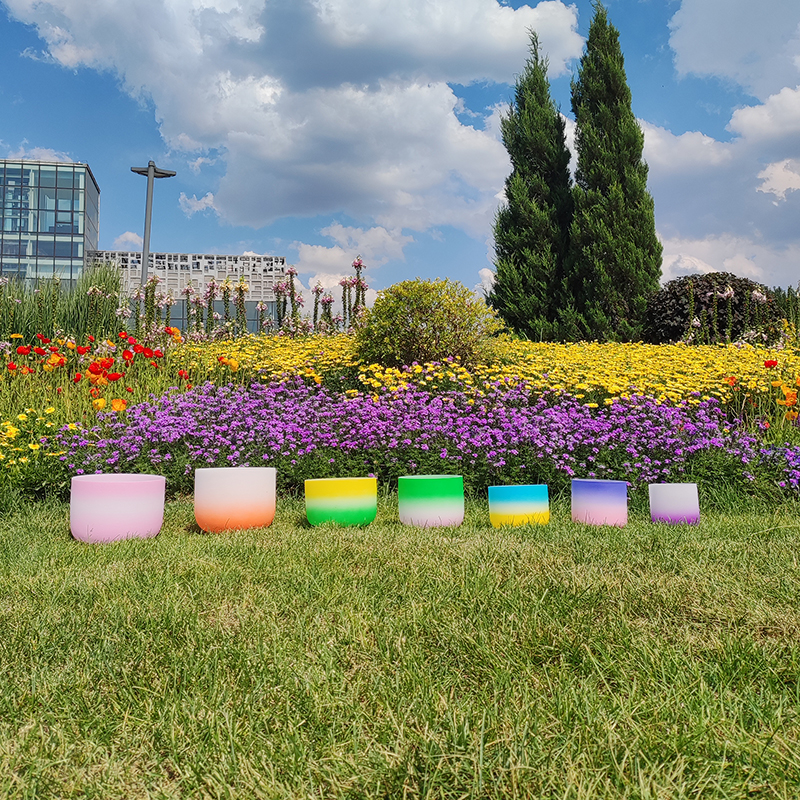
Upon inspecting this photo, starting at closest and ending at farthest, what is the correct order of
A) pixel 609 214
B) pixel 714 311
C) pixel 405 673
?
pixel 405 673, pixel 714 311, pixel 609 214

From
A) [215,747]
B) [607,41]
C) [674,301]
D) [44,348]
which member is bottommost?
[215,747]

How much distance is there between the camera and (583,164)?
1538 centimetres

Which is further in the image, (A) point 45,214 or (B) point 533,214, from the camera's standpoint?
(A) point 45,214

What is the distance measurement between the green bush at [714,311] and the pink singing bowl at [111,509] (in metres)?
10.9

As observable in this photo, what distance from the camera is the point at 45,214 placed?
157ft

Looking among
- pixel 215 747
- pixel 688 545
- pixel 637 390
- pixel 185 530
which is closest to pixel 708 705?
pixel 215 747

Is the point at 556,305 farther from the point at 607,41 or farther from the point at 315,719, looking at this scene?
the point at 315,719

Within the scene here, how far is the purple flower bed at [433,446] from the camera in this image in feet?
17.6

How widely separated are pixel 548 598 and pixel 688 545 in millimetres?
1264

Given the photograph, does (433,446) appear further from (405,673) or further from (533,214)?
(533,214)

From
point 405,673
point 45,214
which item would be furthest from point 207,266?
point 405,673

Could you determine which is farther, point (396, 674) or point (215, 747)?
point (396, 674)

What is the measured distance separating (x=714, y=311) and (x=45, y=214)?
49.5m

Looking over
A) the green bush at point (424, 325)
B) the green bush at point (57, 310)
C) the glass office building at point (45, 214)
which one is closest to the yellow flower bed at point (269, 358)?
the green bush at point (424, 325)
